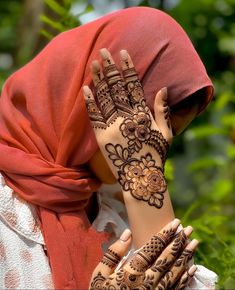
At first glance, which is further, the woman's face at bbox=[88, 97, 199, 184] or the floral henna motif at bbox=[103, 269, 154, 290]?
the woman's face at bbox=[88, 97, 199, 184]

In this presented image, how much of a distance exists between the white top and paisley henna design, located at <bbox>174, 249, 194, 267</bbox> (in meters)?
0.09

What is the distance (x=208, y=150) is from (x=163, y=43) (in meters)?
4.21

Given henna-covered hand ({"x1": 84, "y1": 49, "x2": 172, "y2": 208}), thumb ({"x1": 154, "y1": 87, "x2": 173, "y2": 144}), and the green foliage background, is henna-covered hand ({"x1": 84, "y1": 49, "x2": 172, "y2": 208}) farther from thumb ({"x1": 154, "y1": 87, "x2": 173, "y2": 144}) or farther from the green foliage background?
the green foliage background

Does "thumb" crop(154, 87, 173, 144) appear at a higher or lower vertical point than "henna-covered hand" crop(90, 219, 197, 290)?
higher

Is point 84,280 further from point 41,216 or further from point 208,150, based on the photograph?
point 208,150

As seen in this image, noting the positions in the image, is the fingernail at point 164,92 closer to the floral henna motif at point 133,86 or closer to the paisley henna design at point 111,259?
the floral henna motif at point 133,86

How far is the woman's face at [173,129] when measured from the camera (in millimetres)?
2588

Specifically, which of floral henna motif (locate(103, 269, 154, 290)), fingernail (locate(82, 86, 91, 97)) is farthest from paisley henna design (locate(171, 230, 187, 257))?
fingernail (locate(82, 86, 91, 97))

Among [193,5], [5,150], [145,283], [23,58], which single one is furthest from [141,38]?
[193,5]

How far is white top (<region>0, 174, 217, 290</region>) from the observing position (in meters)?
2.44

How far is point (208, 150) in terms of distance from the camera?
6680mm

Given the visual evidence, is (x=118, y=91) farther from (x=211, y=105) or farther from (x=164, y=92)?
(x=211, y=105)

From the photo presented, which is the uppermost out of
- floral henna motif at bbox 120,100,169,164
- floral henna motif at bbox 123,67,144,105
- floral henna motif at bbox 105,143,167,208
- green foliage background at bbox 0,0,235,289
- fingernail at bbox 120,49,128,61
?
fingernail at bbox 120,49,128,61

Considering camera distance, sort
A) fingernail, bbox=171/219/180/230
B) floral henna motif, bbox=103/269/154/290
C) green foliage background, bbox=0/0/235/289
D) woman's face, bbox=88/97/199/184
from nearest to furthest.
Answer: floral henna motif, bbox=103/269/154/290
fingernail, bbox=171/219/180/230
woman's face, bbox=88/97/199/184
green foliage background, bbox=0/0/235/289
